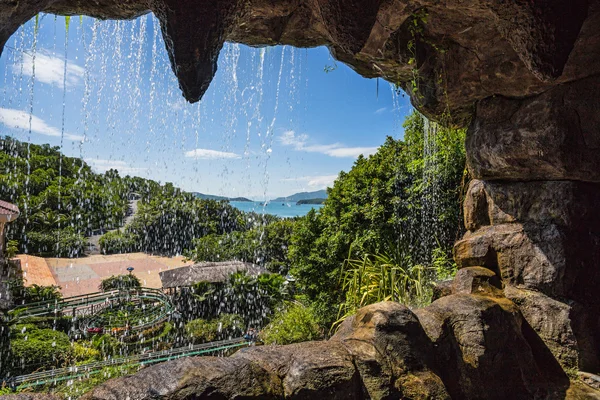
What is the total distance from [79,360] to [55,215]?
23.1 meters

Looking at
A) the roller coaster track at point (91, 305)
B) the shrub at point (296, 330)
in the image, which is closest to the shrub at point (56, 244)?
the roller coaster track at point (91, 305)

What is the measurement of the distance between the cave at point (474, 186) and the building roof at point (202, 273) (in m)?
10.5

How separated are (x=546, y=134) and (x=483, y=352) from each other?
2.21 meters

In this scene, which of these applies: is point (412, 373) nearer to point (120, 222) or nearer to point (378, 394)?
point (378, 394)

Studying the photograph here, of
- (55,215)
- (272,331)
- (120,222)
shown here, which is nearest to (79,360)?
(272,331)

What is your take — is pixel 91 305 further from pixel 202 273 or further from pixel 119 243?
pixel 119 243

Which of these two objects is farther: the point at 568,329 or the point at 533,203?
the point at 533,203

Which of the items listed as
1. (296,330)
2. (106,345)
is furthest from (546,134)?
(106,345)

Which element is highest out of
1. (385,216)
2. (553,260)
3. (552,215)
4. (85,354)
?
(552,215)

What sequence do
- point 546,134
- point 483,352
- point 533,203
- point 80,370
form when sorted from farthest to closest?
1. point 80,370
2. point 533,203
3. point 546,134
4. point 483,352

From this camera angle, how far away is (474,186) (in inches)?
172

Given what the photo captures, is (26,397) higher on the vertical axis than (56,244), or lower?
Answer: higher

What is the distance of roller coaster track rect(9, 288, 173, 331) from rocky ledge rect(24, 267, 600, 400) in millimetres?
9354

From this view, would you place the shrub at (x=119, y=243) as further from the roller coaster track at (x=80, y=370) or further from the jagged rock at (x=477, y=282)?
the jagged rock at (x=477, y=282)
